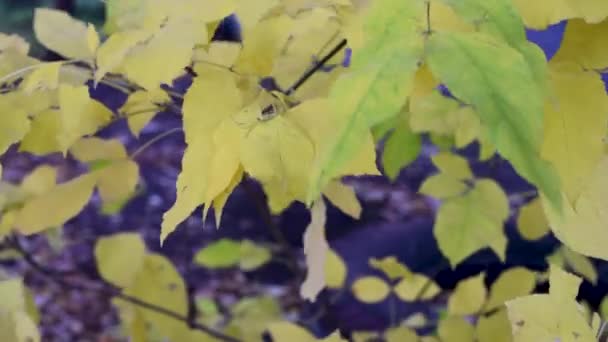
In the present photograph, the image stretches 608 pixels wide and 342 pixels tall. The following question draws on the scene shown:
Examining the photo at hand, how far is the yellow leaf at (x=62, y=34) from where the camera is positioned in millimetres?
582

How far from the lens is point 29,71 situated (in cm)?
49

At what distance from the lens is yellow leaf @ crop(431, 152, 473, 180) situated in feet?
2.75

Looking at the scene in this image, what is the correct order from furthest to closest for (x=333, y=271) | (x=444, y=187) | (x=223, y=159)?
(x=333, y=271), (x=444, y=187), (x=223, y=159)

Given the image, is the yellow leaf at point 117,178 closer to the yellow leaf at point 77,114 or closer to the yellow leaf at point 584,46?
the yellow leaf at point 77,114

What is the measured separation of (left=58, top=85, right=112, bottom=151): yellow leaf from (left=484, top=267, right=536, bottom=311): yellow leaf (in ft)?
1.79

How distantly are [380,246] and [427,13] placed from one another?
145 centimetres

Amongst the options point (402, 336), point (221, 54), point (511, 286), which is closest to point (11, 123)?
point (221, 54)

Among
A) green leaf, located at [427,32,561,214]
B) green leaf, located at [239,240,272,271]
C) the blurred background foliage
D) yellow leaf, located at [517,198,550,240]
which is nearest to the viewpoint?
green leaf, located at [427,32,561,214]

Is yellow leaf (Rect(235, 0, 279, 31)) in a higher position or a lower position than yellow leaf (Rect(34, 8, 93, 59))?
higher

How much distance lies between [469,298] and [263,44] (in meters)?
0.60

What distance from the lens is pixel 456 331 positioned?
0.75 metres

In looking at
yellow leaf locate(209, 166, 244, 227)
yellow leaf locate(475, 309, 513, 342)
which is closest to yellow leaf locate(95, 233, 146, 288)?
yellow leaf locate(475, 309, 513, 342)

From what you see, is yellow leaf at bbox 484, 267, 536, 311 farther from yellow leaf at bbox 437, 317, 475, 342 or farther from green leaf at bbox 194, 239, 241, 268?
green leaf at bbox 194, 239, 241, 268

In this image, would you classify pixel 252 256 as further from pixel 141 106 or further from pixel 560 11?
pixel 560 11
